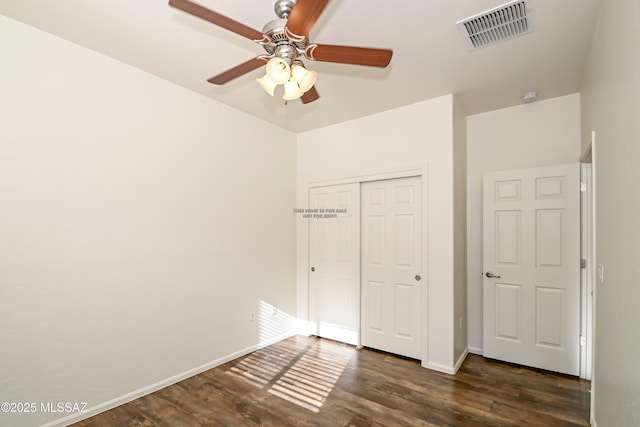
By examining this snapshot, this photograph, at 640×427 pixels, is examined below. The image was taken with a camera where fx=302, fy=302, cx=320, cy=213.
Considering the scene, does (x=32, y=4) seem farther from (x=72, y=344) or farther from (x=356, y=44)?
(x=72, y=344)

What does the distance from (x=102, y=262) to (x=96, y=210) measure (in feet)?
1.33

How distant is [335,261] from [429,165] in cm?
162

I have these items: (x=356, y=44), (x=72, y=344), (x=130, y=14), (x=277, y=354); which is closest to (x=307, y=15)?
(x=356, y=44)

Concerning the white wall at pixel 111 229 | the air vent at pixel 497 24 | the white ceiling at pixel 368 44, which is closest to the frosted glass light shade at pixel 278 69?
the white ceiling at pixel 368 44

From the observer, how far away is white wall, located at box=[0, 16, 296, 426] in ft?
6.56

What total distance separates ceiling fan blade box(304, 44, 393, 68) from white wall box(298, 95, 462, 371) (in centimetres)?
164

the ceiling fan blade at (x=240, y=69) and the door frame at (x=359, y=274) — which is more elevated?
the ceiling fan blade at (x=240, y=69)

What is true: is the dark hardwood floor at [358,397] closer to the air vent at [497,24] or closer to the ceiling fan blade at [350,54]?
the ceiling fan blade at [350,54]

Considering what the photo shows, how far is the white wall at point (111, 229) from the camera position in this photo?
2000mm

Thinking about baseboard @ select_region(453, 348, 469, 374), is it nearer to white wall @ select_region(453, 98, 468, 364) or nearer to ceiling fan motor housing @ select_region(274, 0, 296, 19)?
white wall @ select_region(453, 98, 468, 364)

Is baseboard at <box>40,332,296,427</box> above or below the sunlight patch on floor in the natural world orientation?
above

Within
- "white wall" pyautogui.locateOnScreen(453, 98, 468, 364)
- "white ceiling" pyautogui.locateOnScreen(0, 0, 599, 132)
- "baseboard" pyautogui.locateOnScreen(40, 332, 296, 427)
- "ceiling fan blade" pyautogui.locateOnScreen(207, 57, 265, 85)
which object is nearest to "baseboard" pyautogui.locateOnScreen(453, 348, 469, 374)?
"white wall" pyautogui.locateOnScreen(453, 98, 468, 364)

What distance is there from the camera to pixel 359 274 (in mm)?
3643

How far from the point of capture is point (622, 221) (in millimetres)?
1377
